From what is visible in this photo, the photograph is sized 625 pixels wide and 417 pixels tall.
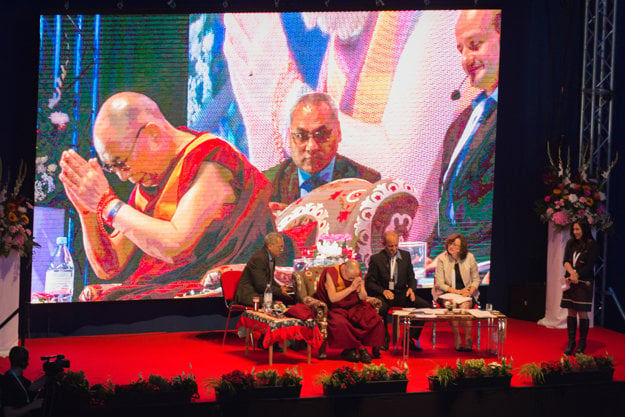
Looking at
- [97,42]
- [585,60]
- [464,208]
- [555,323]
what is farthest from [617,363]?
[97,42]

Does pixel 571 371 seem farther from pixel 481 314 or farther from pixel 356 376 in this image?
pixel 356 376

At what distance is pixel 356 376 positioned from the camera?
23.5ft

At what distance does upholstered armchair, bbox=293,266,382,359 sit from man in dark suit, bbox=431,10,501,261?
181 centimetres

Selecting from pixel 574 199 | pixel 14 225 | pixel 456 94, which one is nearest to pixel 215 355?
pixel 14 225

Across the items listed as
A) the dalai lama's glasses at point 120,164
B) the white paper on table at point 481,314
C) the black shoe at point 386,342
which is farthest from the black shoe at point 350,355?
the dalai lama's glasses at point 120,164

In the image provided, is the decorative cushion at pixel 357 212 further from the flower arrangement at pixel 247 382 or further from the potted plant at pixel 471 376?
the flower arrangement at pixel 247 382

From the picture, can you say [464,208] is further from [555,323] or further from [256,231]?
[256,231]

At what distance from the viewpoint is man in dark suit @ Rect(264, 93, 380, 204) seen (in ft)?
33.3

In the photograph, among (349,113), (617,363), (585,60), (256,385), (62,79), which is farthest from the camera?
(585,60)

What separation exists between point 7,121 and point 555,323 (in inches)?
250

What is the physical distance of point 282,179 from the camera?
1018 cm

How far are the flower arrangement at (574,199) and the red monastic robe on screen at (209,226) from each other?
3.22 m

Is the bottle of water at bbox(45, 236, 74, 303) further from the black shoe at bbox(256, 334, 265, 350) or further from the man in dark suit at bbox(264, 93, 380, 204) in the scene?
the man in dark suit at bbox(264, 93, 380, 204)

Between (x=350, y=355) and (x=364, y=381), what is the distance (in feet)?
4.62
